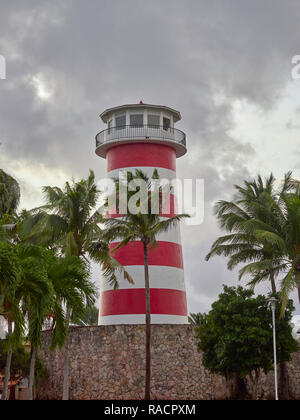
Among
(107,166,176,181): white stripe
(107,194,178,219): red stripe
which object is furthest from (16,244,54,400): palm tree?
(107,166,176,181): white stripe

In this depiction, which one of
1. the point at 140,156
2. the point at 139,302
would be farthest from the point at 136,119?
the point at 139,302

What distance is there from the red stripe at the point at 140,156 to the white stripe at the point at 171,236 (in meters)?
4.04

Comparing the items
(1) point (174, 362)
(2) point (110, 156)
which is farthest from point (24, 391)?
(2) point (110, 156)

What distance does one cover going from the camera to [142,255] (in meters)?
38.7

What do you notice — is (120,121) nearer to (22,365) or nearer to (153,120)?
(153,120)

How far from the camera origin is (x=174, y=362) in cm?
3531

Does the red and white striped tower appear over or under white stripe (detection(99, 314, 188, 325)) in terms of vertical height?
over

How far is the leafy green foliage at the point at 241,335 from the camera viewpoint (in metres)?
32.0

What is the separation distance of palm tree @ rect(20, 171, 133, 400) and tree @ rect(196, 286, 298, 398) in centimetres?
588

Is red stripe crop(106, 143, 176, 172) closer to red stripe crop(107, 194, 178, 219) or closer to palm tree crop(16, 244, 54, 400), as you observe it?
red stripe crop(107, 194, 178, 219)

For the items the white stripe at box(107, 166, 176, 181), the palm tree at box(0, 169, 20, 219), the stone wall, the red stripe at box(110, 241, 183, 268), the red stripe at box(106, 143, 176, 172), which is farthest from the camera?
the red stripe at box(106, 143, 176, 172)

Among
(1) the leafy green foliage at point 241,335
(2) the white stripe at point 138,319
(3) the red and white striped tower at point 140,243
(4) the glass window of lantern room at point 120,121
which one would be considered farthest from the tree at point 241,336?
(4) the glass window of lantern room at point 120,121

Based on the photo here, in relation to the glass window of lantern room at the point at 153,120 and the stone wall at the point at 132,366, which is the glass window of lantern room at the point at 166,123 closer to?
the glass window of lantern room at the point at 153,120

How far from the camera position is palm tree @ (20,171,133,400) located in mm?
33250
